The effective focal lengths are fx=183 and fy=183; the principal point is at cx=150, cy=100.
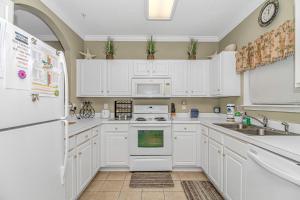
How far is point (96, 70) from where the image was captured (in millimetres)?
3531

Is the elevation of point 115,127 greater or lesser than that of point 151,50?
lesser

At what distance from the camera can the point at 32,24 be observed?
11.5 feet

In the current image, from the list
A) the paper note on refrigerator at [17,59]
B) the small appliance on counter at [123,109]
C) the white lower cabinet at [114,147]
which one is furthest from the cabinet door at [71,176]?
the small appliance on counter at [123,109]

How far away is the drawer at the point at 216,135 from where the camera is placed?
2303mm

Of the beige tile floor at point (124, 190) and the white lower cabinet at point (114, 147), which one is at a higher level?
the white lower cabinet at point (114, 147)

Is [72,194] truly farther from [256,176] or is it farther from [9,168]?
[256,176]

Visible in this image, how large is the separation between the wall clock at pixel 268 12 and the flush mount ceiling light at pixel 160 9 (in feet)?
3.72

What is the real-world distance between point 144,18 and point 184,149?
2.32 metres

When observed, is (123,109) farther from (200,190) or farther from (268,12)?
(268,12)

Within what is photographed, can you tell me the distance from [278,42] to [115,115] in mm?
2822

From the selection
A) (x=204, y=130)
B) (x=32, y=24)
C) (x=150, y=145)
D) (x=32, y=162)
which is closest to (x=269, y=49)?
(x=204, y=130)

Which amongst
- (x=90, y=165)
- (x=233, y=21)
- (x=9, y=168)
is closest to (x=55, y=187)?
(x=9, y=168)

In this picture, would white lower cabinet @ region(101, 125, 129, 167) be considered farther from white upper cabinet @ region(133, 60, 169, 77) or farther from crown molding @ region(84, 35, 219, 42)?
crown molding @ region(84, 35, 219, 42)

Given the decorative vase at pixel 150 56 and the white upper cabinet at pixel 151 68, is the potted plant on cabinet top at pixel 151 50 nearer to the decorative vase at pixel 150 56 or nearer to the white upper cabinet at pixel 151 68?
the decorative vase at pixel 150 56
